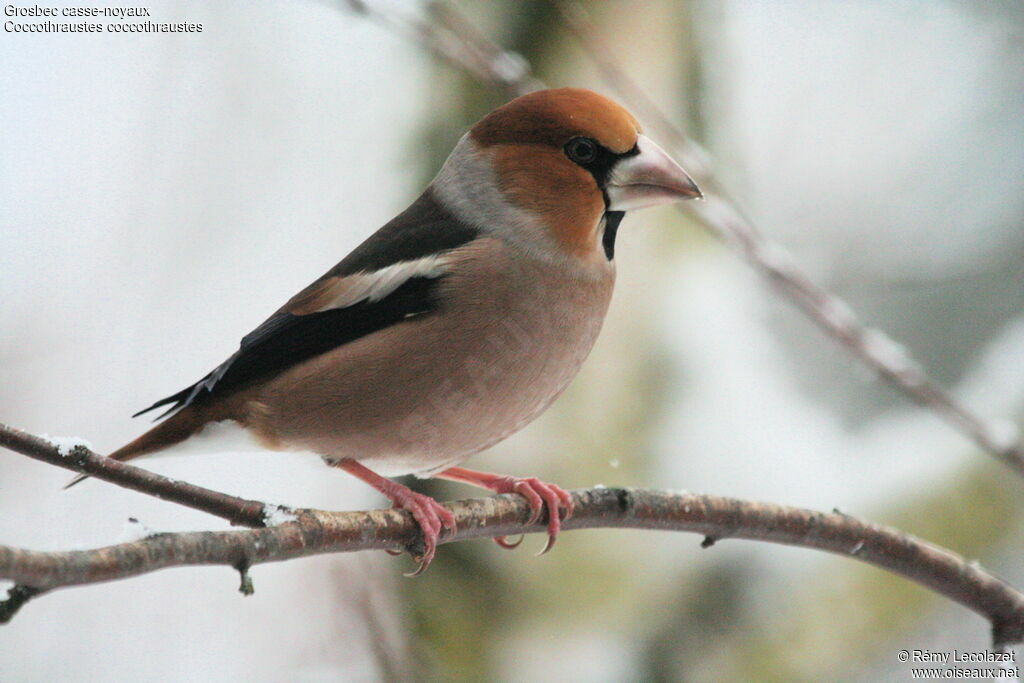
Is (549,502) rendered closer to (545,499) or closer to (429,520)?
(545,499)

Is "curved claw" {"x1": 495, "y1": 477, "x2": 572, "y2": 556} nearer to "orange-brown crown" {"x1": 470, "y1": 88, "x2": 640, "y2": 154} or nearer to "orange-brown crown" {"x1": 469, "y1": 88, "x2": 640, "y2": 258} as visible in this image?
"orange-brown crown" {"x1": 469, "y1": 88, "x2": 640, "y2": 258}

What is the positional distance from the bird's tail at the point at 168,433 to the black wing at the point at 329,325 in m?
0.03

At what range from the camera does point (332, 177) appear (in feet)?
10.2

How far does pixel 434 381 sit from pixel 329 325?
0.90 ft

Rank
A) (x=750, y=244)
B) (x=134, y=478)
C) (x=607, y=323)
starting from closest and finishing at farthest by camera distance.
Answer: (x=134, y=478), (x=750, y=244), (x=607, y=323)

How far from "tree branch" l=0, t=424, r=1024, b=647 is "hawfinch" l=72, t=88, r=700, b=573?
0.37 ft

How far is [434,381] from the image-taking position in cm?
189

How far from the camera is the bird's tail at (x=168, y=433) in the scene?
1997 millimetres

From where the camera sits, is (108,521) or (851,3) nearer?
(108,521)

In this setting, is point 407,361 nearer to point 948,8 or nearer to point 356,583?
point 356,583

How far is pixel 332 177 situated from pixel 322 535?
1.90 meters

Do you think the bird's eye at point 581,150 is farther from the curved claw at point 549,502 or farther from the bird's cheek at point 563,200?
→ the curved claw at point 549,502

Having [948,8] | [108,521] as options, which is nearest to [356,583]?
[108,521]

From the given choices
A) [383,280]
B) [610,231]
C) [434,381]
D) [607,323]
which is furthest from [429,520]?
[607,323]
